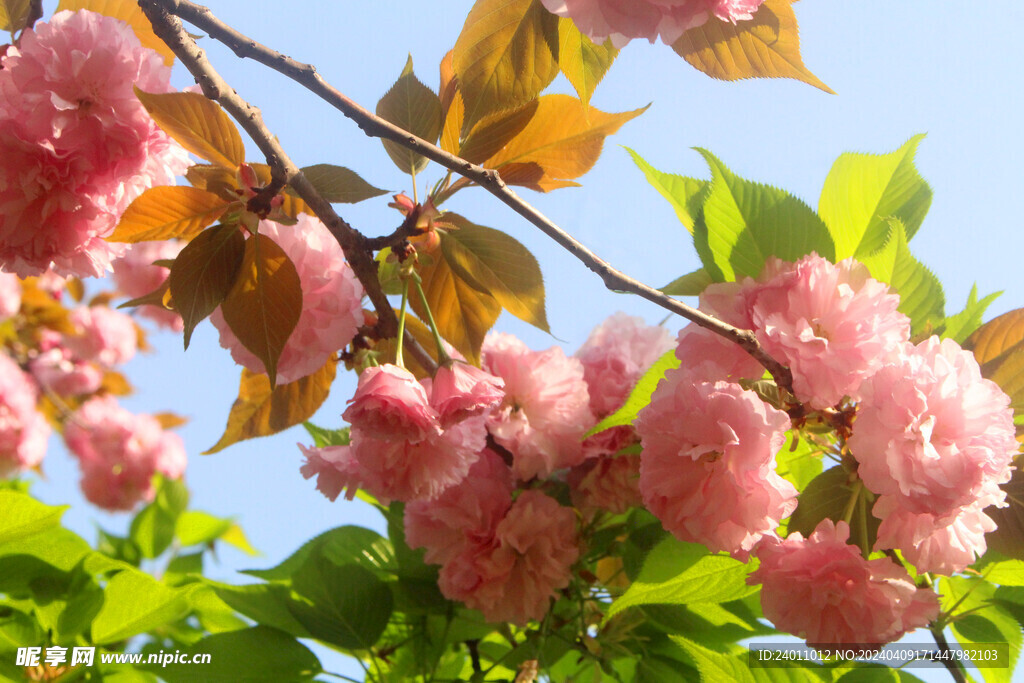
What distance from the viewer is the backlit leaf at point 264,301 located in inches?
19.6

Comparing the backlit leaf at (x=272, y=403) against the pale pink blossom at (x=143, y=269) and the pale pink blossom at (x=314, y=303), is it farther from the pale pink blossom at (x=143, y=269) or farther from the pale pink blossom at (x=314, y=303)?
the pale pink blossom at (x=143, y=269)

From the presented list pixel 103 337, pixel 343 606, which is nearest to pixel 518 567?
pixel 343 606

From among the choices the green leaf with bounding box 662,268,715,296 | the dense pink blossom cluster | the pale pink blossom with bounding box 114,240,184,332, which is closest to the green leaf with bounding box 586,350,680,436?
the green leaf with bounding box 662,268,715,296

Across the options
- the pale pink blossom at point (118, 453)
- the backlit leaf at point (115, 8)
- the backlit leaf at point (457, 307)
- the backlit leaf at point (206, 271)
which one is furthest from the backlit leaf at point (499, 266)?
the pale pink blossom at point (118, 453)

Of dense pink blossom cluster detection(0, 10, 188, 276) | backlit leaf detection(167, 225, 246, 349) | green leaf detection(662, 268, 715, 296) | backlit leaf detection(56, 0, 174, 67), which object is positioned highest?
backlit leaf detection(56, 0, 174, 67)

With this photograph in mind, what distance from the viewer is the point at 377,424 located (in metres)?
0.45

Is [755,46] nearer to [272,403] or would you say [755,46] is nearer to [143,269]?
[272,403]

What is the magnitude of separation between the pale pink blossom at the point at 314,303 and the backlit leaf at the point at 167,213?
0.17 ft

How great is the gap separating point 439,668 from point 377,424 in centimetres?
46

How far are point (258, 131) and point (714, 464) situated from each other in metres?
0.40

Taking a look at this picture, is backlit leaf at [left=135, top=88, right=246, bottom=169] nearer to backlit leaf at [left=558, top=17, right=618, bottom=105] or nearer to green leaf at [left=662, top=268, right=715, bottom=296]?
backlit leaf at [left=558, top=17, right=618, bottom=105]

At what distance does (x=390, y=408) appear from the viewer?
45 cm

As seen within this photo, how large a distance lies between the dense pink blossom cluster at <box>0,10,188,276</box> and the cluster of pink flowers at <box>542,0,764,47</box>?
0.32 metres

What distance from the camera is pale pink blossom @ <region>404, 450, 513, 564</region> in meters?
0.64
